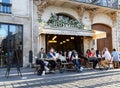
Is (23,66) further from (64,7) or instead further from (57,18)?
(64,7)

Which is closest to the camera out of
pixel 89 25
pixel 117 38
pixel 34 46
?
pixel 34 46

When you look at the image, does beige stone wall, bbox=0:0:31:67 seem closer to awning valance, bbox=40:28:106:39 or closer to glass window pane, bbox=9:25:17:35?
glass window pane, bbox=9:25:17:35

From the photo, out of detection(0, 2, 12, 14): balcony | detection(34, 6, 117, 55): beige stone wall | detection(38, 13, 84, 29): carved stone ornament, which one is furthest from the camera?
detection(34, 6, 117, 55): beige stone wall

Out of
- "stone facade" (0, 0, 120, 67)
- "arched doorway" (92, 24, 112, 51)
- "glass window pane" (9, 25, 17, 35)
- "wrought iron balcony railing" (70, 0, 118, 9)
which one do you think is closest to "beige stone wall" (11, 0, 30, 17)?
"stone facade" (0, 0, 120, 67)

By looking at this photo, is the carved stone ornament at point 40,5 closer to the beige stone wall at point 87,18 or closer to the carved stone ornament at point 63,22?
the beige stone wall at point 87,18

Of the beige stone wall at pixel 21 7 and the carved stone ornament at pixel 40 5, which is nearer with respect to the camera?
the beige stone wall at pixel 21 7

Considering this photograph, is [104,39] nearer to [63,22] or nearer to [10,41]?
[63,22]

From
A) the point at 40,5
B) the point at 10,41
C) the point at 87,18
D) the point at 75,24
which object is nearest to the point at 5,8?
the point at 10,41

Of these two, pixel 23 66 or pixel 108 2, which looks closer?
pixel 23 66

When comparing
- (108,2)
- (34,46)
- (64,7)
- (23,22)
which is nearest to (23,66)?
(34,46)

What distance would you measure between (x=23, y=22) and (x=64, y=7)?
4100mm

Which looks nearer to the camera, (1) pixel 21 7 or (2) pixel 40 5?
(1) pixel 21 7

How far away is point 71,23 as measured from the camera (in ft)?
64.7

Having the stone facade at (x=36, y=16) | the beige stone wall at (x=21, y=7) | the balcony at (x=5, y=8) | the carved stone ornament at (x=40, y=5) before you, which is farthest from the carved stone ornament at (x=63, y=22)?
the balcony at (x=5, y=8)
